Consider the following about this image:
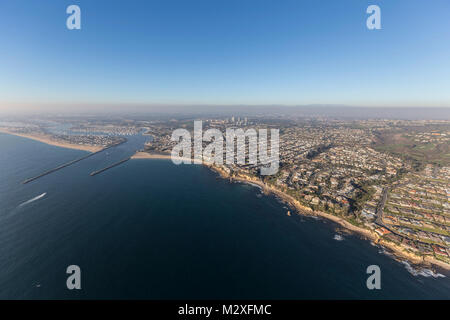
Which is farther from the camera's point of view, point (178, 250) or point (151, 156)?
point (151, 156)

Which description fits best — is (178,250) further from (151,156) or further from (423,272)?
(151,156)

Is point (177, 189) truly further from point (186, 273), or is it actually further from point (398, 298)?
point (398, 298)

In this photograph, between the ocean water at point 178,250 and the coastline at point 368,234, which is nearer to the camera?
the ocean water at point 178,250

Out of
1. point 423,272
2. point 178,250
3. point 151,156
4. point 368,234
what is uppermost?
point 151,156

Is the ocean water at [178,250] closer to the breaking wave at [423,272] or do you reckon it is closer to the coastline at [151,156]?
the breaking wave at [423,272]

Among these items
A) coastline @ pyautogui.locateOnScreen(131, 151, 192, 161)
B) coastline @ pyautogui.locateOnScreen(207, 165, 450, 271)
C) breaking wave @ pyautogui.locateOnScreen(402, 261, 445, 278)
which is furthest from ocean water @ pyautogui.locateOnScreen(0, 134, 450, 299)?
coastline @ pyautogui.locateOnScreen(131, 151, 192, 161)

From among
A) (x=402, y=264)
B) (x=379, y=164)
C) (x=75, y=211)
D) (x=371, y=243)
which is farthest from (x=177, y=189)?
(x=379, y=164)

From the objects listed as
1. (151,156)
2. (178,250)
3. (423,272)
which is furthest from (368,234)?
(151,156)

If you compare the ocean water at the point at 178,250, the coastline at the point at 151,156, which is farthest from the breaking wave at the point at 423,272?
the coastline at the point at 151,156
